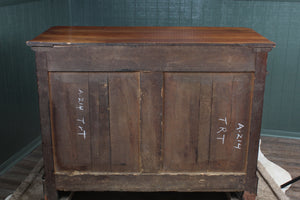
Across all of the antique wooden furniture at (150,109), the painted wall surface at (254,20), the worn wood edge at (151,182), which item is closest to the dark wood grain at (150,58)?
the antique wooden furniture at (150,109)

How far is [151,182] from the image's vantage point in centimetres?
198

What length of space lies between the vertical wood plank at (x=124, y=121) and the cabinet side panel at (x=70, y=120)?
5.3 inches

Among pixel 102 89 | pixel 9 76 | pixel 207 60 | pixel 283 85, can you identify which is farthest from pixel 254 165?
pixel 9 76

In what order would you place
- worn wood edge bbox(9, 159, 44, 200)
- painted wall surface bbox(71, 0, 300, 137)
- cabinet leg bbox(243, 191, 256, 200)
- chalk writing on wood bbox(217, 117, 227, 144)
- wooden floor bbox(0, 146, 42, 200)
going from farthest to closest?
painted wall surface bbox(71, 0, 300, 137), wooden floor bbox(0, 146, 42, 200), worn wood edge bbox(9, 159, 44, 200), cabinet leg bbox(243, 191, 256, 200), chalk writing on wood bbox(217, 117, 227, 144)

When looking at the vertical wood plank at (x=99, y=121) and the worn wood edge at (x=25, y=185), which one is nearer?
the vertical wood plank at (x=99, y=121)

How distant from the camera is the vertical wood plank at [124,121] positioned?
185 centimetres

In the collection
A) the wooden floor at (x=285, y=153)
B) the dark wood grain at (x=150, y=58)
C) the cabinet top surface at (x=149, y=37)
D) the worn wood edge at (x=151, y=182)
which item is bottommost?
the wooden floor at (x=285, y=153)

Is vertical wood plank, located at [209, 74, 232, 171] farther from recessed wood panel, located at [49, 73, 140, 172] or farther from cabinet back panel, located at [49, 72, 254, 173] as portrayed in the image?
recessed wood panel, located at [49, 73, 140, 172]

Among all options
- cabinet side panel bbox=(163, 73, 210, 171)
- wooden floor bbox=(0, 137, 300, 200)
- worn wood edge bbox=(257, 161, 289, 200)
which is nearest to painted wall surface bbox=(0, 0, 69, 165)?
wooden floor bbox=(0, 137, 300, 200)

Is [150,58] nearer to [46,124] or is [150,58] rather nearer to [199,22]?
[46,124]

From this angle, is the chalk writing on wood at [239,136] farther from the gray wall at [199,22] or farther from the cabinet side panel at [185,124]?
the gray wall at [199,22]

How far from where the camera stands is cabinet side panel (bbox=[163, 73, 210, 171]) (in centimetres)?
185

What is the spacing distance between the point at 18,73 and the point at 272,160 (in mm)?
2189

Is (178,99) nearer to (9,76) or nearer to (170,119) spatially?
(170,119)
